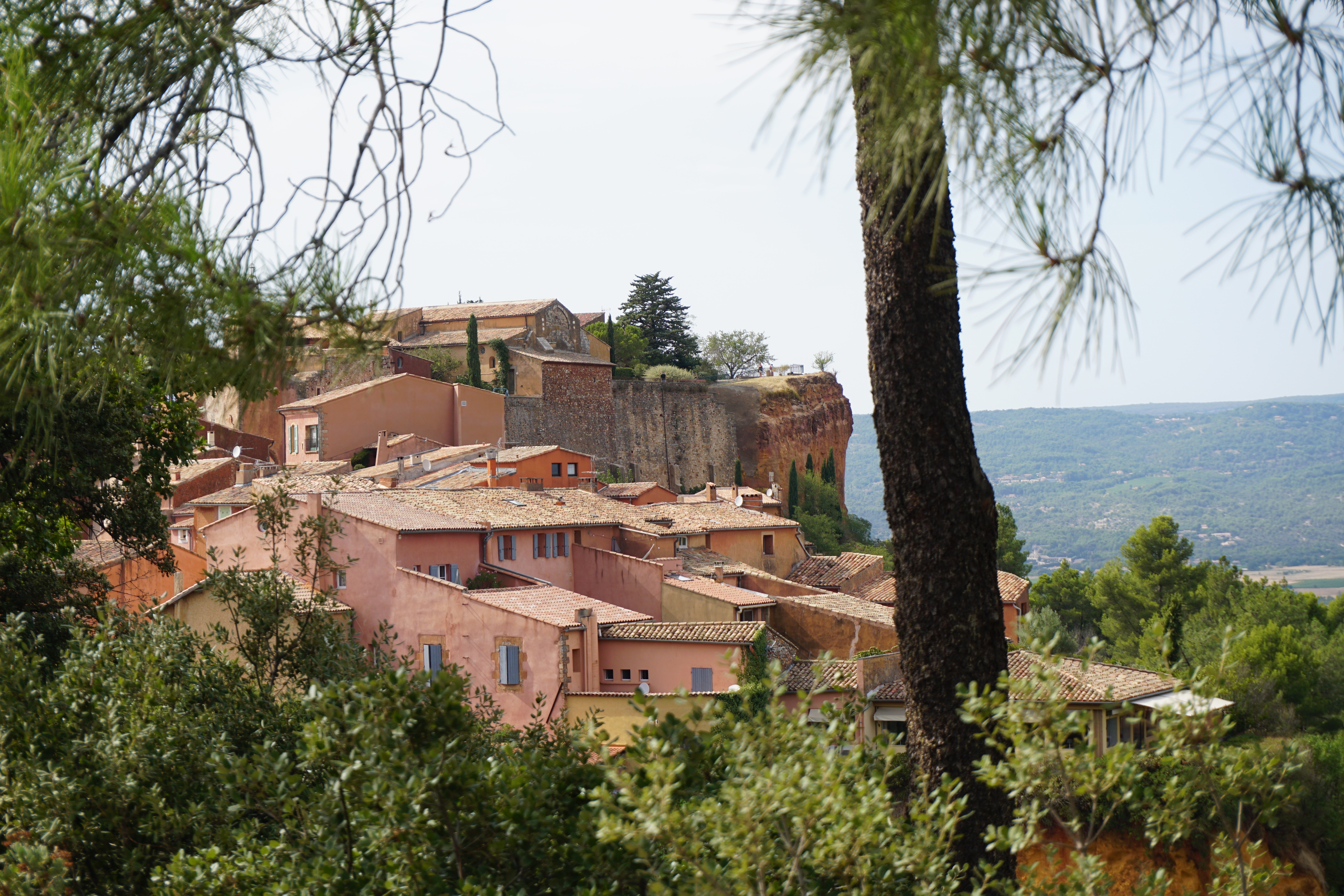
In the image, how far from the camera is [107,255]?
117 inches

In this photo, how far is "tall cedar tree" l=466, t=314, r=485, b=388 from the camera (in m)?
44.0

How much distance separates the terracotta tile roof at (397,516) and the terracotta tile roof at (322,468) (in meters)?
6.12

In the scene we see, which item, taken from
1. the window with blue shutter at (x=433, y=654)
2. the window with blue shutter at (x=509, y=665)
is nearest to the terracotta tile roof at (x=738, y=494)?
the window with blue shutter at (x=433, y=654)

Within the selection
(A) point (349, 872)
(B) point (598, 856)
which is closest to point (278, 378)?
(A) point (349, 872)

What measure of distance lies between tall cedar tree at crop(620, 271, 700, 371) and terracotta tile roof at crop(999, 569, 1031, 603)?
29279 millimetres

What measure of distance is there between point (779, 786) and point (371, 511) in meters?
19.4

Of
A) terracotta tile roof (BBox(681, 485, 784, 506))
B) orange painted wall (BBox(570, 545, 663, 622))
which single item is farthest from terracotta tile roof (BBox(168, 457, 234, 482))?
terracotta tile roof (BBox(681, 485, 784, 506))

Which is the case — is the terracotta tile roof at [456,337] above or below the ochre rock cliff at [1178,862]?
above

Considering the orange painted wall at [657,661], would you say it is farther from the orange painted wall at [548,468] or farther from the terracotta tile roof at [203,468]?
the terracotta tile roof at [203,468]

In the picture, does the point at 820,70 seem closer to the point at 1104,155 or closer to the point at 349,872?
the point at 1104,155

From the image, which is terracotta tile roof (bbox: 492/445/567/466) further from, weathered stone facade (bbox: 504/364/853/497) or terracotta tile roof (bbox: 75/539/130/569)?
terracotta tile roof (bbox: 75/539/130/569)

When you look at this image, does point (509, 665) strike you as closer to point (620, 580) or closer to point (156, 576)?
point (620, 580)

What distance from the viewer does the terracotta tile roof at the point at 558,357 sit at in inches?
1817

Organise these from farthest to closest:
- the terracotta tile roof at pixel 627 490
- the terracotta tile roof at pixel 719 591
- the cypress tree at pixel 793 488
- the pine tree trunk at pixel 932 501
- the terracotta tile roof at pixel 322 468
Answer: the cypress tree at pixel 793 488, the terracotta tile roof at pixel 627 490, the terracotta tile roof at pixel 322 468, the terracotta tile roof at pixel 719 591, the pine tree trunk at pixel 932 501
